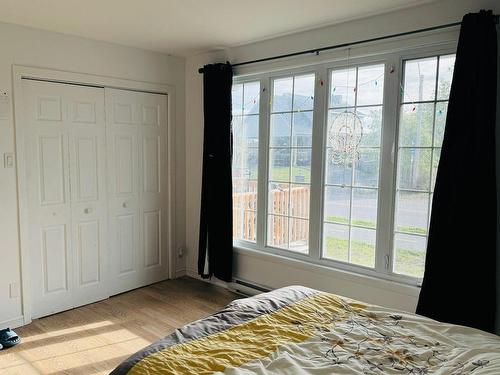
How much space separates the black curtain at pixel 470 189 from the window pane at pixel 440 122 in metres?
0.22

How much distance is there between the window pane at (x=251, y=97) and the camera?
156 inches

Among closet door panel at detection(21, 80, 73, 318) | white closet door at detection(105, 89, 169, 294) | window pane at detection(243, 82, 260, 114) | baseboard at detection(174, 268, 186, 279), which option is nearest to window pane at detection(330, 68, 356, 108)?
window pane at detection(243, 82, 260, 114)

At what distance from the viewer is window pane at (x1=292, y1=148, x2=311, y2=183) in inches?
142

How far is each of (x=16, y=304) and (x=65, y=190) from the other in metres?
1.03

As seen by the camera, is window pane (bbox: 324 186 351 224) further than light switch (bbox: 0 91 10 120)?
Yes

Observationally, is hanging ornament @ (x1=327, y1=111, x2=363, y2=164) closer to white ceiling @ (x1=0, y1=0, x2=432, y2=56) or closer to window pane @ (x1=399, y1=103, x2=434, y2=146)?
window pane @ (x1=399, y1=103, x2=434, y2=146)

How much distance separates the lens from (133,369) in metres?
1.54

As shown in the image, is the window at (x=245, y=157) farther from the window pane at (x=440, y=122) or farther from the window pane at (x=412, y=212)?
the window pane at (x=440, y=122)

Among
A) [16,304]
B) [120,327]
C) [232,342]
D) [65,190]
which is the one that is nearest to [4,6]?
[65,190]

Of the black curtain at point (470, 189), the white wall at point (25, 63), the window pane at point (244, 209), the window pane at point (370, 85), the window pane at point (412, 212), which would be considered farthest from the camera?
the window pane at point (244, 209)

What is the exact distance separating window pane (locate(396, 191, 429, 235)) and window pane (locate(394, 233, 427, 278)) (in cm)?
6

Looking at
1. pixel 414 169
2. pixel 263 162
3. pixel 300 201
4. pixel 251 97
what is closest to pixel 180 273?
pixel 263 162

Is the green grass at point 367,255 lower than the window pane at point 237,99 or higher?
lower

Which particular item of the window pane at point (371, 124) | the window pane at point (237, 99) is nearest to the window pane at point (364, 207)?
the window pane at point (371, 124)
